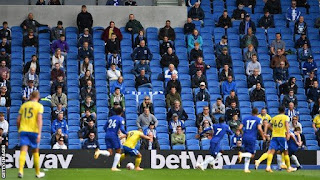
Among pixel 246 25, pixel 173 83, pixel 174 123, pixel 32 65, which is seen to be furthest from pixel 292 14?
pixel 32 65

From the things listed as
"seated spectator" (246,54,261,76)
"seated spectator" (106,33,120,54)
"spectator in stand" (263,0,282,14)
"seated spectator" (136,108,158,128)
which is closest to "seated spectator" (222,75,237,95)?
"seated spectator" (246,54,261,76)

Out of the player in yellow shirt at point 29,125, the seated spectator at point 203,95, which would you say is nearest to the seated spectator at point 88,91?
the seated spectator at point 203,95

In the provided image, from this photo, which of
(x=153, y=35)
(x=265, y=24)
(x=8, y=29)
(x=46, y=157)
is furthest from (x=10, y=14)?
(x=265, y=24)

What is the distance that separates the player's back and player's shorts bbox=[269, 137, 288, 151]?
8402 millimetres

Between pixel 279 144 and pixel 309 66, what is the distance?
9682 mm

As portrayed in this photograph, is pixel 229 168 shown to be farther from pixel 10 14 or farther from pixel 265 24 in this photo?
pixel 10 14

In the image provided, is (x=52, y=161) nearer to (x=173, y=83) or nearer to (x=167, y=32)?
(x=173, y=83)

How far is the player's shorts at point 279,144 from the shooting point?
1014 inches

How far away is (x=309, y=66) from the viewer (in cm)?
3481

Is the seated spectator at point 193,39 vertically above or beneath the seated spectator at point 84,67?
above

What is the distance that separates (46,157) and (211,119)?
643 centimetres

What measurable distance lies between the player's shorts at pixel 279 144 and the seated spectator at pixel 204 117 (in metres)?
5.64

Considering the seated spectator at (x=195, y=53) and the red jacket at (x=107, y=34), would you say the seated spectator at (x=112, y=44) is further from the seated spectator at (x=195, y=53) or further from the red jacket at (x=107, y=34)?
the seated spectator at (x=195, y=53)

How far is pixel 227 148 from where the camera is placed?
31078 millimetres
